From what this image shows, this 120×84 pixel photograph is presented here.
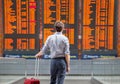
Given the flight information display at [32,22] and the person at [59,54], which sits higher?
the flight information display at [32,22]

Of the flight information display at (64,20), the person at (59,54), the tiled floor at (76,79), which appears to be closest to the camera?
the person at (59,54)

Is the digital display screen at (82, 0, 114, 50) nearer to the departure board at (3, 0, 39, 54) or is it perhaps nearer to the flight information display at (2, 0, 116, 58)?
the flight information display at (2, 0, 116, 58)

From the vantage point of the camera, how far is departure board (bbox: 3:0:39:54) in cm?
1536

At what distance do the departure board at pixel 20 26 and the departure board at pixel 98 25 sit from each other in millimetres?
1959

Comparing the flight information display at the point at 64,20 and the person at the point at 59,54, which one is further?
the flight information display at the point at 64,20

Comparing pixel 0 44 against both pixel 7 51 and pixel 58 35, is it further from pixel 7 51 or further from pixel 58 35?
pixel 58 35

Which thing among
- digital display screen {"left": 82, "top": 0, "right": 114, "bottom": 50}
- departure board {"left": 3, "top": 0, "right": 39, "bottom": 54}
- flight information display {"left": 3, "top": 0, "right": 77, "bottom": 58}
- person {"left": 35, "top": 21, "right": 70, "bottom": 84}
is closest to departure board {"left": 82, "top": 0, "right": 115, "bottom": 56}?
digital display screen {"left": 82, "top": 0, "right": 114, "bottom": 50}

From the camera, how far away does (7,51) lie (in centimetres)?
1530

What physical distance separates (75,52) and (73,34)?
73cm

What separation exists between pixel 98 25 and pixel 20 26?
121 inches

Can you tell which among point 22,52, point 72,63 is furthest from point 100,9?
point 22,52

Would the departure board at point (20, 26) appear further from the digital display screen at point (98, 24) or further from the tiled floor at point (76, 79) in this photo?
the digital display screen at point (98, 24)

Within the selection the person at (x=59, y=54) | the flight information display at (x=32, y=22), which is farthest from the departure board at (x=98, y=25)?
the person at (x=59, y=54)

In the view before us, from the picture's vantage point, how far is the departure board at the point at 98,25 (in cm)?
1538
